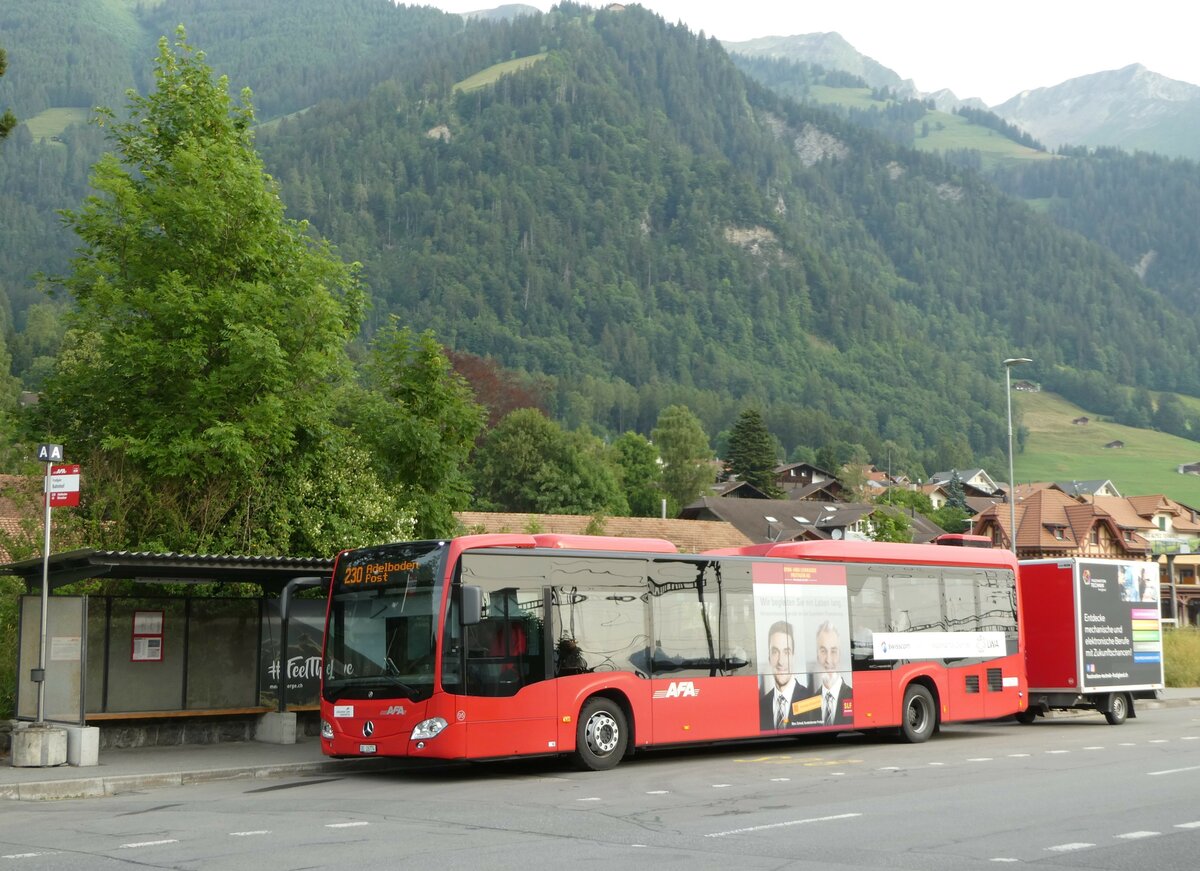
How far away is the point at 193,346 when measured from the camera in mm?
23750

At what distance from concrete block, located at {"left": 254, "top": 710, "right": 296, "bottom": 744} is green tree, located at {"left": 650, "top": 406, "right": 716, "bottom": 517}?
370ft

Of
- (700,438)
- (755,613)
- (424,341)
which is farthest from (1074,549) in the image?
(755,613)

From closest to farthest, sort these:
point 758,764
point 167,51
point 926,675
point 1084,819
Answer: point 1084,819 < point 758,764 < point 926,675 < point 167,51

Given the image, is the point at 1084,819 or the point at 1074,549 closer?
the point at 1084,819

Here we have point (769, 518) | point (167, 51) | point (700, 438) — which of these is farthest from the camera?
point (700, 438)

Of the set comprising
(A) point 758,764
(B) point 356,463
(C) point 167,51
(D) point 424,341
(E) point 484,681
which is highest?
(C) point 167,51

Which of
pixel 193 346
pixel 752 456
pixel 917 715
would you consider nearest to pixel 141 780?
pixel 193 346

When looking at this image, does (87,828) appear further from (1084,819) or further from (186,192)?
(186,192)

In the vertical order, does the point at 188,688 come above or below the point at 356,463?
below

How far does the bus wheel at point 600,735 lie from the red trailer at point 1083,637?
37.0 feet

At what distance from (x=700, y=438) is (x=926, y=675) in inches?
4590

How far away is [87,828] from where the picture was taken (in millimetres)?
13188

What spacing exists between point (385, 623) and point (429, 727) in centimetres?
154

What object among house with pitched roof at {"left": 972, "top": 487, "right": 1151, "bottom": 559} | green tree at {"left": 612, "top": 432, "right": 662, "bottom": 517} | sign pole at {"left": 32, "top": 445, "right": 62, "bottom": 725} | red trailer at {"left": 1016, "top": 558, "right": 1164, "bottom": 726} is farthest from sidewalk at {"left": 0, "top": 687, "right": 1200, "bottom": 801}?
green tree at {"left": 612, "top": 432, "right": 662, "bottom": 517}
